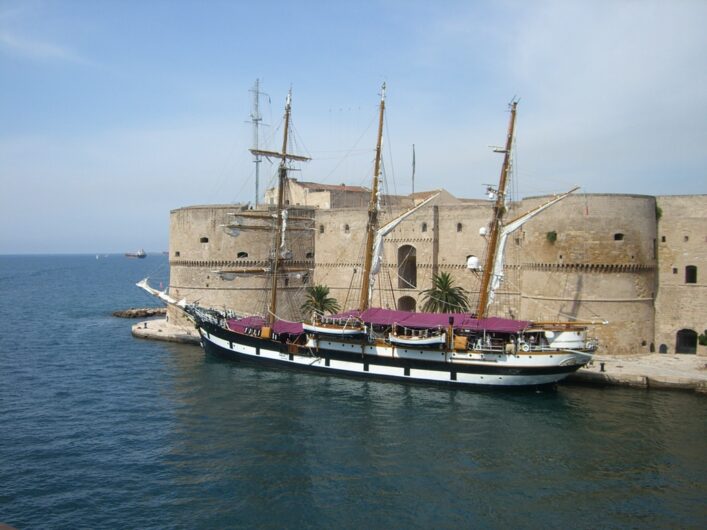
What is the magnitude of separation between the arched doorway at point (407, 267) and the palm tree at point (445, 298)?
3.18 m

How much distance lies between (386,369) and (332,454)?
33.6 feet

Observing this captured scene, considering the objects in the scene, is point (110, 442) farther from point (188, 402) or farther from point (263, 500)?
point (263, 500)

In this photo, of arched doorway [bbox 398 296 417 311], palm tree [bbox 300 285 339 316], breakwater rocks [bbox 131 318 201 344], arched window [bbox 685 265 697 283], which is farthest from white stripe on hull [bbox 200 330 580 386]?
arched doorway [bbox 398 296 417 311]

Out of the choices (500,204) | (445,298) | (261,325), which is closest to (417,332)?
(445,298)

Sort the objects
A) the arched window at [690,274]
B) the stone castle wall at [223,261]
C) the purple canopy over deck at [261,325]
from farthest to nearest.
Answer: the stone castle wall at [223,261] < the purple canopy over deck at [261,325] < the arched window at [690,274]

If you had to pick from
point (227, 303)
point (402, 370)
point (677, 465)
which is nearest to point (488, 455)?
point (677, 465)

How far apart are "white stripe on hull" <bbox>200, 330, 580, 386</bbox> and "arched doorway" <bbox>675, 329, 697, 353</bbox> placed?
7.98 meters

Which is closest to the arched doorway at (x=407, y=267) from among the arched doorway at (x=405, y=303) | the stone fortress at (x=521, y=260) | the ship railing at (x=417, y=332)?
the stone fortress at (x=521, y=260)

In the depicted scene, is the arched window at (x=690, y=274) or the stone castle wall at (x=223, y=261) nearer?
the arched window at (x=690, y=274)

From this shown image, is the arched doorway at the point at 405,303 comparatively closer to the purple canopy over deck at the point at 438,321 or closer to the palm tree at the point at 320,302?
the palm tree at the point at 320,302

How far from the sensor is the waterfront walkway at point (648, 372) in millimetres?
26781

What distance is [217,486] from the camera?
18156mm

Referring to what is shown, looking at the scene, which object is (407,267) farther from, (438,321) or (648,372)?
(648,372)

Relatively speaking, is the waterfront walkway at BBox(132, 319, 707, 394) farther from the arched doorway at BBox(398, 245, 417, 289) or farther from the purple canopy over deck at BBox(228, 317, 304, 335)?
the purple canopy over deck at BBox(228, 317, 304, 335)
